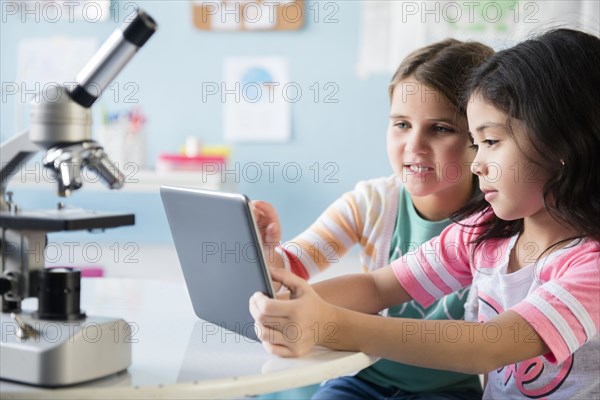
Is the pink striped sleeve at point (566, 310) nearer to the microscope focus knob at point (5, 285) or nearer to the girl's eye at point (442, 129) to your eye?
the girl's eye at point (442, 129)

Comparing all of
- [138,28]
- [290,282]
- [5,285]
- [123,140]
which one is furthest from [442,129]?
[123,140]

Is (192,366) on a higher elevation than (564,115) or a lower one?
lower

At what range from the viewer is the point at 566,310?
104 centimetres

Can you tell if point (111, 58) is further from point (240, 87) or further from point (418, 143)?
point (240, 87)

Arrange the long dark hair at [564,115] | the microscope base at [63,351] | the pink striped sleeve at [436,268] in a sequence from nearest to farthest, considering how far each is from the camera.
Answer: the microscope base at [63,351]
the long dark hair at [564,115]
the pink striped sleeve at [436,268]

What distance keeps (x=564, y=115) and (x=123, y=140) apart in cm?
199

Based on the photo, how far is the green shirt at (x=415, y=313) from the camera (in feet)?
4.70

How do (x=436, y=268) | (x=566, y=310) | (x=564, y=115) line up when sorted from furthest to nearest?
(x=436, y=268) → (x=564, y=115) → (x=566, y=310)

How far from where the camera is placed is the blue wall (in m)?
2.93

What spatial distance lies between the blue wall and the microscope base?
209 centimetres

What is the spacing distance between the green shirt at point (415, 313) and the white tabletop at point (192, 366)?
1.24 ft

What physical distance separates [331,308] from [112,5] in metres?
2.28

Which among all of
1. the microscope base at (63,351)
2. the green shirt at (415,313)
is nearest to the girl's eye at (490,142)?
the green shirt at (415,313)

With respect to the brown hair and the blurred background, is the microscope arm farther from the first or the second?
the blurred background
